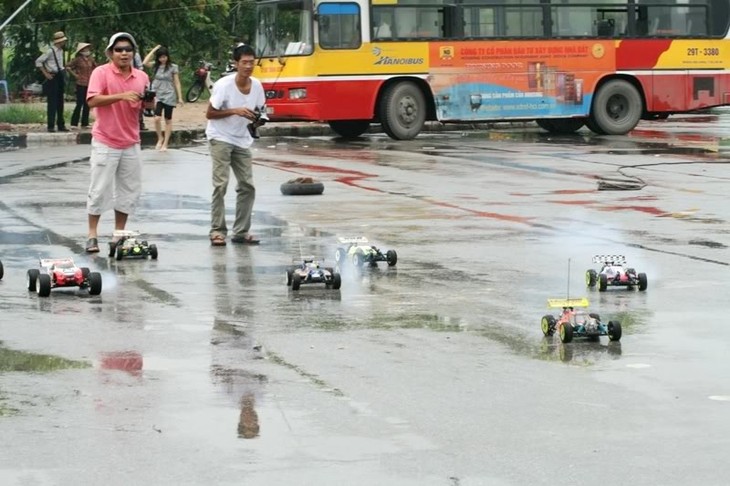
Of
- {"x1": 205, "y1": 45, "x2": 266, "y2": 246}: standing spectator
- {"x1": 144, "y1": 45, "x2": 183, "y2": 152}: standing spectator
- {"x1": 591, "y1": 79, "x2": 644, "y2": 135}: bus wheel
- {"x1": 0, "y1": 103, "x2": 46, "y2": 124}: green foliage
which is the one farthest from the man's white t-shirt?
{"x1": 0, "y1": 103, "x2": 46, "y2": 124}: green foliage

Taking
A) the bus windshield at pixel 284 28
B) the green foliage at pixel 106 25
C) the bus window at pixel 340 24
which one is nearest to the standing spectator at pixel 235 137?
the bus windshield at pixel 284 28

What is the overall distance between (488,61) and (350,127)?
2.86 metres

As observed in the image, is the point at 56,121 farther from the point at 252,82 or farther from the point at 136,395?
the point at 136,395

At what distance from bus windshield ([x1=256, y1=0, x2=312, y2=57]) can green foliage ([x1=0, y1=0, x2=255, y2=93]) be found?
366 centimetres

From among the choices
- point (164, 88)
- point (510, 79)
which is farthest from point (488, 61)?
point (164, 88)

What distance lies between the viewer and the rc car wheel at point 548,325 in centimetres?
977

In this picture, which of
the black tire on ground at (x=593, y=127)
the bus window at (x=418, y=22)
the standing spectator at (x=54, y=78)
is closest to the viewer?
the standing spectator at (x=54, y=78)

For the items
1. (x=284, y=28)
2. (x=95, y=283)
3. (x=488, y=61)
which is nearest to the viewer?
(x=95, y=283)

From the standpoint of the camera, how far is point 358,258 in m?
12.8


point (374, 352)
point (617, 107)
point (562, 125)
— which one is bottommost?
point (562, 125)

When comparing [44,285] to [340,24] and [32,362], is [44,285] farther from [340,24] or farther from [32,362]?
[340,24]

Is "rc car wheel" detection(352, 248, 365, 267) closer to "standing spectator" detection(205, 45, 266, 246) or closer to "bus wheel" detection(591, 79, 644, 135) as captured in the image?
"standing spectator" detection(205, 45, 266, 246)

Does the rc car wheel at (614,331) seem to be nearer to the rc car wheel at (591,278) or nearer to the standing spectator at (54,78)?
the rc car wheel at (591,278)

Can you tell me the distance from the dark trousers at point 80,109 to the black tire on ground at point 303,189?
501 inches
